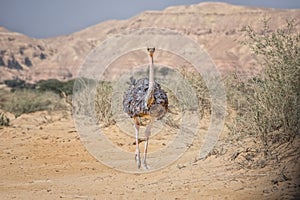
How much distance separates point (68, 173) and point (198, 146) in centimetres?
290

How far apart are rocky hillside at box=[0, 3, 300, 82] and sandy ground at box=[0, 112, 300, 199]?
201ft

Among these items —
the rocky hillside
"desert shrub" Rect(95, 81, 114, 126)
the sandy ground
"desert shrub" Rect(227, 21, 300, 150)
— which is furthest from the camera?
Answer: the rocky hillside

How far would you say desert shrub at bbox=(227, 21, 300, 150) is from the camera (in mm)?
7672

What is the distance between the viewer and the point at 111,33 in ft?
333

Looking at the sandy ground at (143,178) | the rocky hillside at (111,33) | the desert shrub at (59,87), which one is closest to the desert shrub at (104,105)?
the sandy ground at (143,178)

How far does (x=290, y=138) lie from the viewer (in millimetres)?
7883

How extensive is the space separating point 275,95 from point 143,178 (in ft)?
7.91

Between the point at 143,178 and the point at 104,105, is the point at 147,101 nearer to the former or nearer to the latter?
the point at 143,178

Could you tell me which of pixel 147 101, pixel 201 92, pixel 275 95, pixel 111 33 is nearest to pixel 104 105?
pixel 201 92

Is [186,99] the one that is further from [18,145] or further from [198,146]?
[18,145]

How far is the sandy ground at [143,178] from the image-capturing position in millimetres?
6555

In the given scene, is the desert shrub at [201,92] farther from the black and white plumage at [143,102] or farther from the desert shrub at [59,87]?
the desert shrub at [59,87]

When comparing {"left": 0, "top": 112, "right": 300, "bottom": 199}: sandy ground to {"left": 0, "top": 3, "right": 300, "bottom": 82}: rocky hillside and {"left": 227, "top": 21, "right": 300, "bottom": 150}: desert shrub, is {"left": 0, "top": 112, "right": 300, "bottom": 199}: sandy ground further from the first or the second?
{"left": 0, "top": 3, "right": 300, "bottom": 82}: rocky hillside

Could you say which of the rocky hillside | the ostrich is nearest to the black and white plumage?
the ostrich
